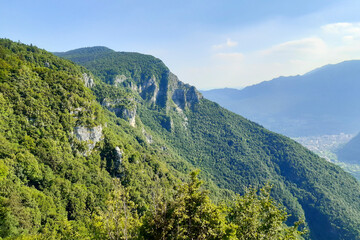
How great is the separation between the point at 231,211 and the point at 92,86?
187 metres

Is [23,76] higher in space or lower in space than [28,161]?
higher

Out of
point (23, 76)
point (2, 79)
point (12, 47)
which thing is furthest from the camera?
point (12, 47)

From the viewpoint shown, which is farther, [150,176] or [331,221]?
[331,221]

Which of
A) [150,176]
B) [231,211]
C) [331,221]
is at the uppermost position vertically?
[231,211]

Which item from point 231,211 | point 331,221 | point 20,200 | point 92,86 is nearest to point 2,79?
point 20,200

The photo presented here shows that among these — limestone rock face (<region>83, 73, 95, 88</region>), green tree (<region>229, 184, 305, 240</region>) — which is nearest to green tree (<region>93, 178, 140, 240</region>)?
green tree (<region>229, 184, 305, 240</region>)

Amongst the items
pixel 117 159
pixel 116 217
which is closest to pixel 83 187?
pixel 117 159

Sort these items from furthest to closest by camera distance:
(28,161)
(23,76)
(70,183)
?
(23,76) < (70,183) < (28,161)

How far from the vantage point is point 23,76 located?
78.8m

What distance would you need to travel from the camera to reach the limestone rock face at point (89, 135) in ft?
273

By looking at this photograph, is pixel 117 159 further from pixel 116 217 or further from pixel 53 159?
pixel 116 217

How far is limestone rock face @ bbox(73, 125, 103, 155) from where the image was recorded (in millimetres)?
83088

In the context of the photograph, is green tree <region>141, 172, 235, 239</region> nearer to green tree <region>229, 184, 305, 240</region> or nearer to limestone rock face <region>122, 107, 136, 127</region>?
green tree <region>229, 184, 305, 240</region>

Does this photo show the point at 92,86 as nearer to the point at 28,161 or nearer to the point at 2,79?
the point at 2,79
